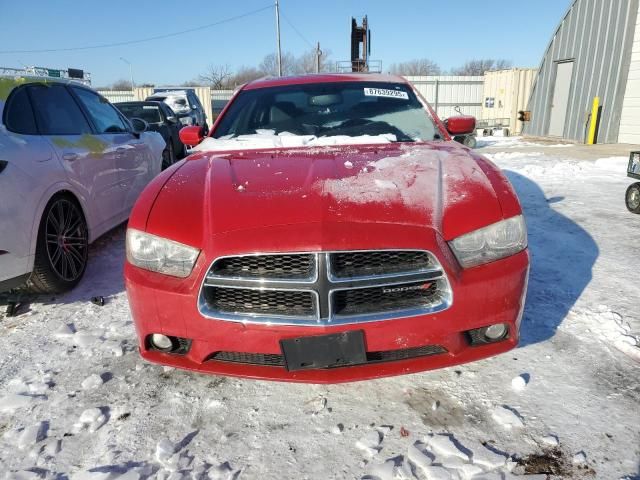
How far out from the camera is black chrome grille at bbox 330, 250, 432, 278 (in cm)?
175

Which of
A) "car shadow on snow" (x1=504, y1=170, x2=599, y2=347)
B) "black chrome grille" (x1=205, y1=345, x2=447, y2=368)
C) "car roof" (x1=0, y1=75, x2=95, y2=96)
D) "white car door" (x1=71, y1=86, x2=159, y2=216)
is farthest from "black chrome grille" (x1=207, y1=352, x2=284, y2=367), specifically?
"white car door" (x1=71, y1=86, x2=159, y2=216)

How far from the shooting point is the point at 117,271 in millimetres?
3701

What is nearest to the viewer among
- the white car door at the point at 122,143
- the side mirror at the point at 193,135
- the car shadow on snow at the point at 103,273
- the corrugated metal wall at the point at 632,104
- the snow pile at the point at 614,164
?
the car shadow on snow at the point at 103,273

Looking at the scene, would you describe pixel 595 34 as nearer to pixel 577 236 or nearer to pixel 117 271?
pixel 577 236

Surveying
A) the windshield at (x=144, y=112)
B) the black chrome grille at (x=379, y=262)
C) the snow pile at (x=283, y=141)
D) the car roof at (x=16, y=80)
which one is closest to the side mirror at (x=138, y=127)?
the car roof at (x=16, y=80)

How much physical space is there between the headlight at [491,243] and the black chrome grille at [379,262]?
179mm

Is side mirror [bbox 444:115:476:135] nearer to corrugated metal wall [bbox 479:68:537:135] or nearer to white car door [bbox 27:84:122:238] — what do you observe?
white car door [bbox 27:84:122:238]

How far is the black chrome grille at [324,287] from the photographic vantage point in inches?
67.8

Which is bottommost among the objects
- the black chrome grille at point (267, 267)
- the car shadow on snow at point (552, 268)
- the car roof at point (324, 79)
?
the car shadow on snow at point (552, 268)

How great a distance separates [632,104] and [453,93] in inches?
727

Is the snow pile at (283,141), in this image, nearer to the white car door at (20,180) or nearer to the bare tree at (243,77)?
the white car door at (20,180)

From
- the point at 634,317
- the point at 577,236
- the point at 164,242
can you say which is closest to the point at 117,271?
the point at 164,242

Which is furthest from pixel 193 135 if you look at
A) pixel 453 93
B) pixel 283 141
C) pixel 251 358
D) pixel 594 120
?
pixel 453 93

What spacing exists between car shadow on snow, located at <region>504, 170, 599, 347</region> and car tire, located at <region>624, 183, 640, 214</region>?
79cm
